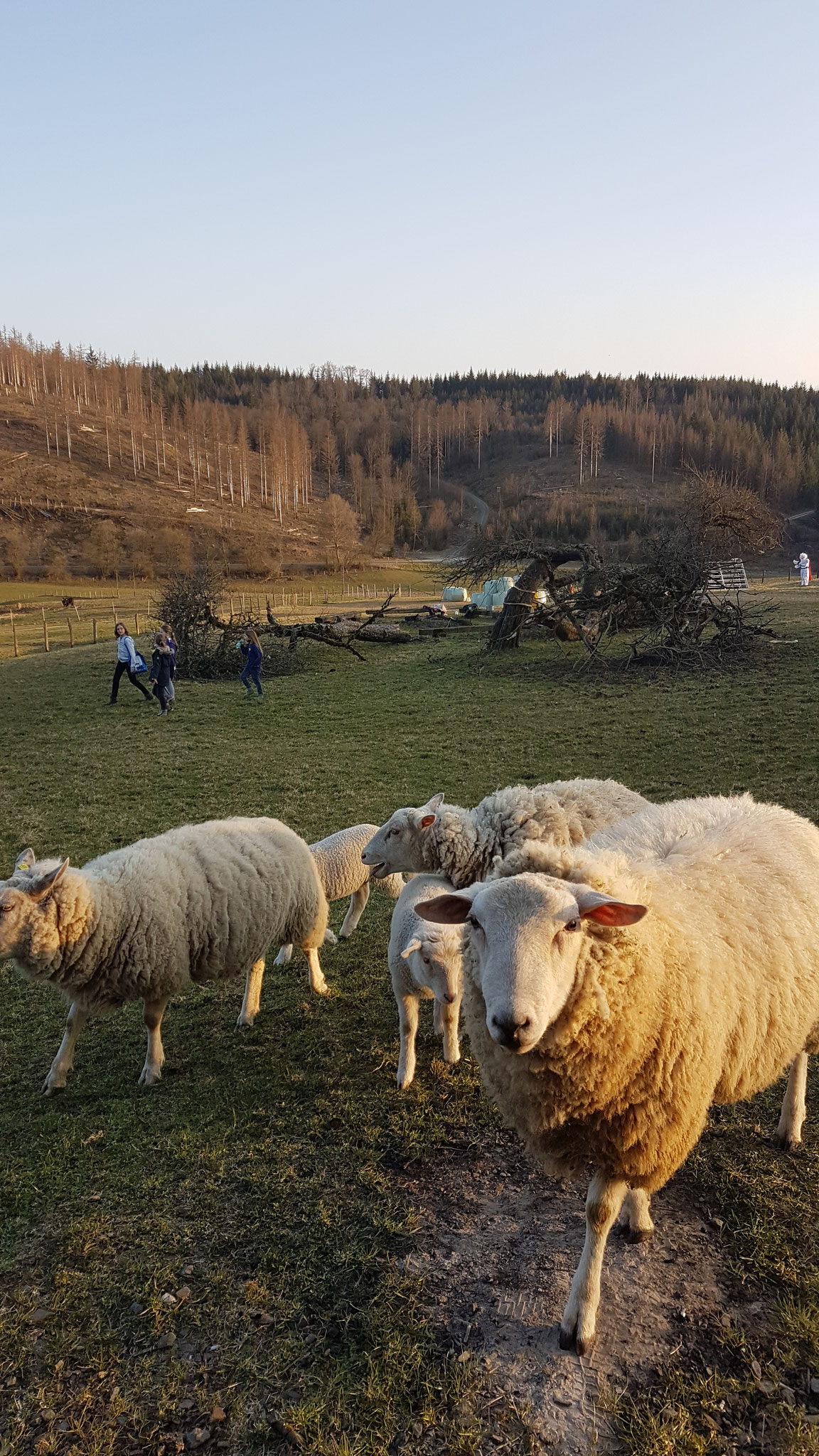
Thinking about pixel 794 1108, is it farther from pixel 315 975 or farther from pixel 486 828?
pixel 315 975

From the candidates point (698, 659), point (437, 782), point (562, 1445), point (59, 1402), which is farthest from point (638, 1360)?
point (698, 659)

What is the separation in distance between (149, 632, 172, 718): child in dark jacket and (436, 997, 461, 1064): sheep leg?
13.7 metres

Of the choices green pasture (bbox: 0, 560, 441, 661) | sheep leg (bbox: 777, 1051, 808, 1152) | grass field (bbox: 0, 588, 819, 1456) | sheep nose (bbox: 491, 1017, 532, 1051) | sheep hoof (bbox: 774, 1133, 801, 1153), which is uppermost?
green pasture (bbox: 0, 560, 441, 661)

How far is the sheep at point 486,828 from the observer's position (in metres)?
5.72

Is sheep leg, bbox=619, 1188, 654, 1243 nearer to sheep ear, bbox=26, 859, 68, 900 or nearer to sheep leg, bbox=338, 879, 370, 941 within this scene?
sheep ear, bbox=26, 859, 68, 900

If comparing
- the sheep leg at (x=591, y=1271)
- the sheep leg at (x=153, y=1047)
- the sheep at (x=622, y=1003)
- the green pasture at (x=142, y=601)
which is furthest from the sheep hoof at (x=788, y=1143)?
the green pasture at (x=142, y=601)

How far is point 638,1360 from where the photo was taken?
3.01 meters

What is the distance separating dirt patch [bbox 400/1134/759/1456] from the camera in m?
2.93

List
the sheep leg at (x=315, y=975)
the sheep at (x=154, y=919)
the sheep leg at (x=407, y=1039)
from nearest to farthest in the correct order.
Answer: the sheep leg at (x=407, y=1039), the sheep at (x=154, y=919), the sheep leg at (x=315, y=975)

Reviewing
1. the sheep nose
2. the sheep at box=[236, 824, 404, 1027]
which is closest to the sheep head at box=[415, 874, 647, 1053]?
the sheep nose

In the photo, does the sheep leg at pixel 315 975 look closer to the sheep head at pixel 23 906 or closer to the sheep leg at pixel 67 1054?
the sheep leg at pixel 67 1054

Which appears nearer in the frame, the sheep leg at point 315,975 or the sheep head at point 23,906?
the sheep head at point 23,906

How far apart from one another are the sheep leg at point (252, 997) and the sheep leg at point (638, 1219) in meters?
3.02

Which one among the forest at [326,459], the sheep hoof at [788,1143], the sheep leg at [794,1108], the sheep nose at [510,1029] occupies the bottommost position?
the sheep hoof at [788,1143]
